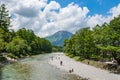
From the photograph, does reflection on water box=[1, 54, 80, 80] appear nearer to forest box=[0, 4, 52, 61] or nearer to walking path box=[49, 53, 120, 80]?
walking path box=[49, 53, 120, 80]

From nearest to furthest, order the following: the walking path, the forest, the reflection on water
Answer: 1. the walking path
2. the reflection on water
3. the forest

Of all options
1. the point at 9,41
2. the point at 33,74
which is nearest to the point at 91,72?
the point at 33,74

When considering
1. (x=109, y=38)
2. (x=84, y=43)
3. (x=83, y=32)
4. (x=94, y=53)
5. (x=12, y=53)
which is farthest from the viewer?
(x=12, y=53)

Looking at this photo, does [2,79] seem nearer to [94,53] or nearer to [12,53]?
[94,53]

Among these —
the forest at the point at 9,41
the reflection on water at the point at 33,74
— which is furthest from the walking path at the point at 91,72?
the forest at the point at 9,41

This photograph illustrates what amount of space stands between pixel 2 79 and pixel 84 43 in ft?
173

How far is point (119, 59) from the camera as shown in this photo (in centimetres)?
7219

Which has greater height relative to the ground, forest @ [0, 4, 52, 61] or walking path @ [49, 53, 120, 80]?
forest @ [0, 4, 52, 61]

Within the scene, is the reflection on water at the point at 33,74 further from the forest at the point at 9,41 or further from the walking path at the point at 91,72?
the forest at the point at 9,41

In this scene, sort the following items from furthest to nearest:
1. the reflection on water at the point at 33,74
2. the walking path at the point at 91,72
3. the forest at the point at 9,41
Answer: the forest at the point at 9,41
the reflection on water at the point at 33,74
the walking path at the point at 91,72

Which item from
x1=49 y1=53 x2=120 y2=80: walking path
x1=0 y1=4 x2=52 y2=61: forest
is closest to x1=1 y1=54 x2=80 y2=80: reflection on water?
x1=49 y1=53 x2=120 y2=80: walking path

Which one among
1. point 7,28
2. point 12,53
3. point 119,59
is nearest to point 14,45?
point 12,53

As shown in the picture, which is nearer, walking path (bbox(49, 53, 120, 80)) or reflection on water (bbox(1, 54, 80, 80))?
walking path (bbox(49, 53, 120, 80))

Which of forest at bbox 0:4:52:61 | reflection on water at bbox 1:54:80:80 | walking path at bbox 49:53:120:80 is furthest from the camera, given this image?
forest at bbox 0:4:52:61
